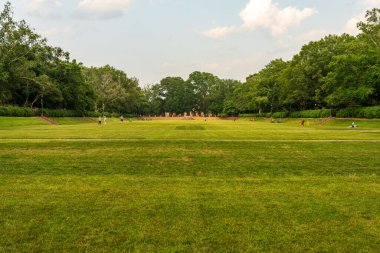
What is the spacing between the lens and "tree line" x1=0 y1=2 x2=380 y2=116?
5146 centimetres

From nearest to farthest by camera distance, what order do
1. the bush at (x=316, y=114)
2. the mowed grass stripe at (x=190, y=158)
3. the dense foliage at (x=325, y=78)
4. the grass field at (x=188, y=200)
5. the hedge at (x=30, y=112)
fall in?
the grass field at (x=188, y=200), the mowed grass stripe at (x=190, y=158), the dense foliage at (x=325, y=78), the hedge at (x=30, y=112), the bush at (x=316, y=114)

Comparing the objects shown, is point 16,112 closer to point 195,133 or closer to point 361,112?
point 195,133

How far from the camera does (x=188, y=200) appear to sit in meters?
8.17

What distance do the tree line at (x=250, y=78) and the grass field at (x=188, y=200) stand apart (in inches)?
1566

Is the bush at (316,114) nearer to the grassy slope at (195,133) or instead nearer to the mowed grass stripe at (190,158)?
the grassy slope at (195,133)

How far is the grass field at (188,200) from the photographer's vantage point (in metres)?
5.66

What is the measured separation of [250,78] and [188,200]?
387 feet

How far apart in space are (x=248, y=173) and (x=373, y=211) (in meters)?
4.90

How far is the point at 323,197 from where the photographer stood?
28.0ft

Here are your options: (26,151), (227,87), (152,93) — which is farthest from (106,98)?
(26,151)

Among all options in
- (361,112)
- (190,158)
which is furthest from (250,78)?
(190,158)

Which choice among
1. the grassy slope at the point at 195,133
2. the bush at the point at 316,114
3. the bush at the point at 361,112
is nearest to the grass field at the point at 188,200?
the grassy slope at the point at 195,133

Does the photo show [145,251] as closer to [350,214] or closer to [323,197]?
[350,214]

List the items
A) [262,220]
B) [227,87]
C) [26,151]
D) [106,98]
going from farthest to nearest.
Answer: [227,87], [106,98], [26,151], [262,220]
